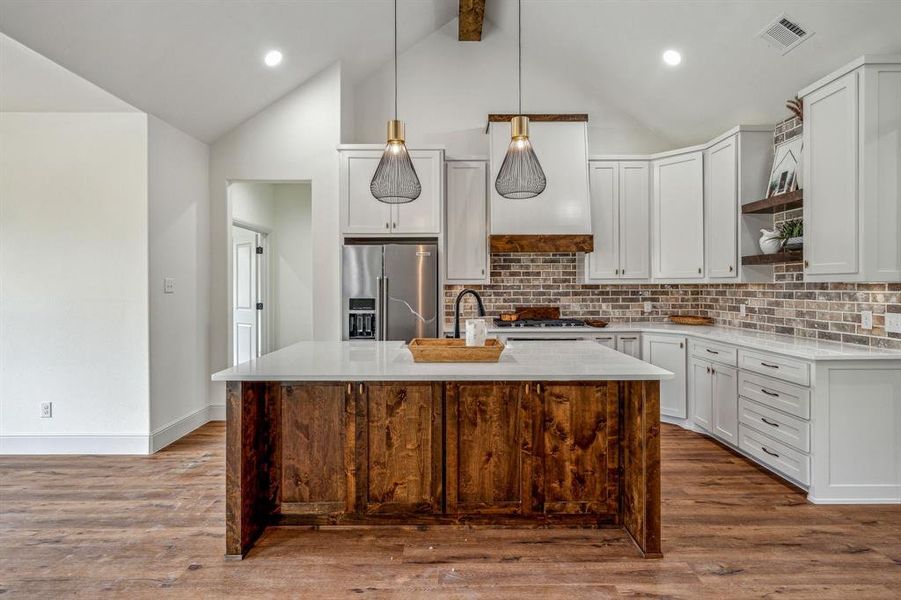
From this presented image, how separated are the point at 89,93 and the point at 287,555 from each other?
3293 millimetres

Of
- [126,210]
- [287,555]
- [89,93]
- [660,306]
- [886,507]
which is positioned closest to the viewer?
[287,555]

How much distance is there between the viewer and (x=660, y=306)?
5.07 metres

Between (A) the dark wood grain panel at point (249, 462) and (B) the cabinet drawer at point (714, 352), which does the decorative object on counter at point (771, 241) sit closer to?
(B) the cabinet drawer at point (714, 352)

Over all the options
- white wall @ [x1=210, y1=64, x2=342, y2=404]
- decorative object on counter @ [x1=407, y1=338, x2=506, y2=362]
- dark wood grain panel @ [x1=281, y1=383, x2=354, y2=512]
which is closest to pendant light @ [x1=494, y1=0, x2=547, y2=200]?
decorative object on counter @ [x1=407, y1=338, x2=506, y2=362]

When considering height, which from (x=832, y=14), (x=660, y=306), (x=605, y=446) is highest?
(x=832, y=14)

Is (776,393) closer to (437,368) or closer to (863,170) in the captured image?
(863,170)

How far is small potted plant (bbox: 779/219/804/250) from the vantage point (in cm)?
341

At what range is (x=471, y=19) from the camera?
4660 millimetres

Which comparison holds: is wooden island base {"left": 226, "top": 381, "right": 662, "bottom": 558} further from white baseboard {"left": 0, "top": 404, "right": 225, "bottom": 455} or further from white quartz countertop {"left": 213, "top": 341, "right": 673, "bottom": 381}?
white baseboard {"left": 0, "top": 404, "right": 225, "bottom": 455}

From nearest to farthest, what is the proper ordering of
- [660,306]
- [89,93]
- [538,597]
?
[538,597] < [89,93] < [660,306]

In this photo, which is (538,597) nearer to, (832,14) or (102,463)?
(102,463)

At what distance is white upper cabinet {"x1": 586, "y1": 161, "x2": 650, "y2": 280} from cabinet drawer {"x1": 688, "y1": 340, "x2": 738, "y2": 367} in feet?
3.00

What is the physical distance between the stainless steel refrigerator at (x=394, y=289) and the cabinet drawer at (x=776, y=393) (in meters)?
2.37

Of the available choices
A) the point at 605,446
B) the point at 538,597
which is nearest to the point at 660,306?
the point at 605,446
